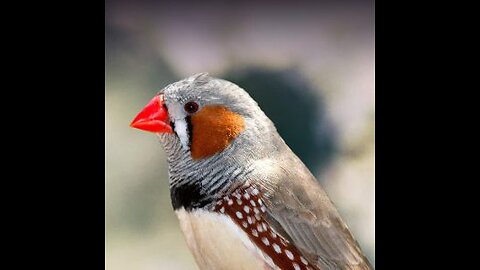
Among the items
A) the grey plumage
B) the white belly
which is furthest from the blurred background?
the white belly

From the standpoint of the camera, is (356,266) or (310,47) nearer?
(356,266)

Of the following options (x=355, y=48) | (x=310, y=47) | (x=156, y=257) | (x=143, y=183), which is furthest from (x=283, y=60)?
(x=156, y=257)

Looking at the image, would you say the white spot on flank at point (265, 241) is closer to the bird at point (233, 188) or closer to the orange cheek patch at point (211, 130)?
the bird at point (233, 188)

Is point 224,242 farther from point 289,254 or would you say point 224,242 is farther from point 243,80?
point 243,80

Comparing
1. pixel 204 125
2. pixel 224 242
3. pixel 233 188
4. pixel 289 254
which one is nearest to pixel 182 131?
pixel 204 125

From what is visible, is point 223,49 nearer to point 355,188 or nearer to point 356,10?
point 356,10

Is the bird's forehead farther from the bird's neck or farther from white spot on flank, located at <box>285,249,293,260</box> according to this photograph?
white spot on flank, located at <box>285,249,293,260</box>

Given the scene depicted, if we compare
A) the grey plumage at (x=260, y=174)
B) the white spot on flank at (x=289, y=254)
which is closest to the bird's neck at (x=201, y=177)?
the grey plumage at (x=260, y=174)

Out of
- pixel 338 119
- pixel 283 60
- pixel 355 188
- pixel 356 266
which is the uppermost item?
pixel 283 60
